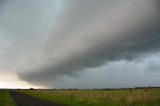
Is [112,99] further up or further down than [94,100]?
further up

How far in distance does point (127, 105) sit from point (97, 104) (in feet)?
17.6

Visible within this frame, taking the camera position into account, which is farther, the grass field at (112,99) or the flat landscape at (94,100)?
the flat landscape at (94,100)

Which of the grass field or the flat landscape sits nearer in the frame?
the grass field

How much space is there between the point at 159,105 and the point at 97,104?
345 inches

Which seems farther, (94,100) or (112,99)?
(94,100)

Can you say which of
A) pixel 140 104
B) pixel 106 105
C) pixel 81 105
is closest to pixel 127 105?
pixel 140 104

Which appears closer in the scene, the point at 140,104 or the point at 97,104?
the point at 140,104

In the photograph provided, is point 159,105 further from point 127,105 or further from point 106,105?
point 106,105

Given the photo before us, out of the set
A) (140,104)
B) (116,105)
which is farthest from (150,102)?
(116,105)

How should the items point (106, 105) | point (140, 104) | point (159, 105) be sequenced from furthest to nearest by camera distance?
point (106, 105) < point (140, 104) < point (159, 105)

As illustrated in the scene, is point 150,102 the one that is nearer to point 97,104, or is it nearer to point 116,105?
point 116,105

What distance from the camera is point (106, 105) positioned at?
33469 mm

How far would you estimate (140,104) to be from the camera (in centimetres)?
3044

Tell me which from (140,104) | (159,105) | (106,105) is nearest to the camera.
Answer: (159,105)
